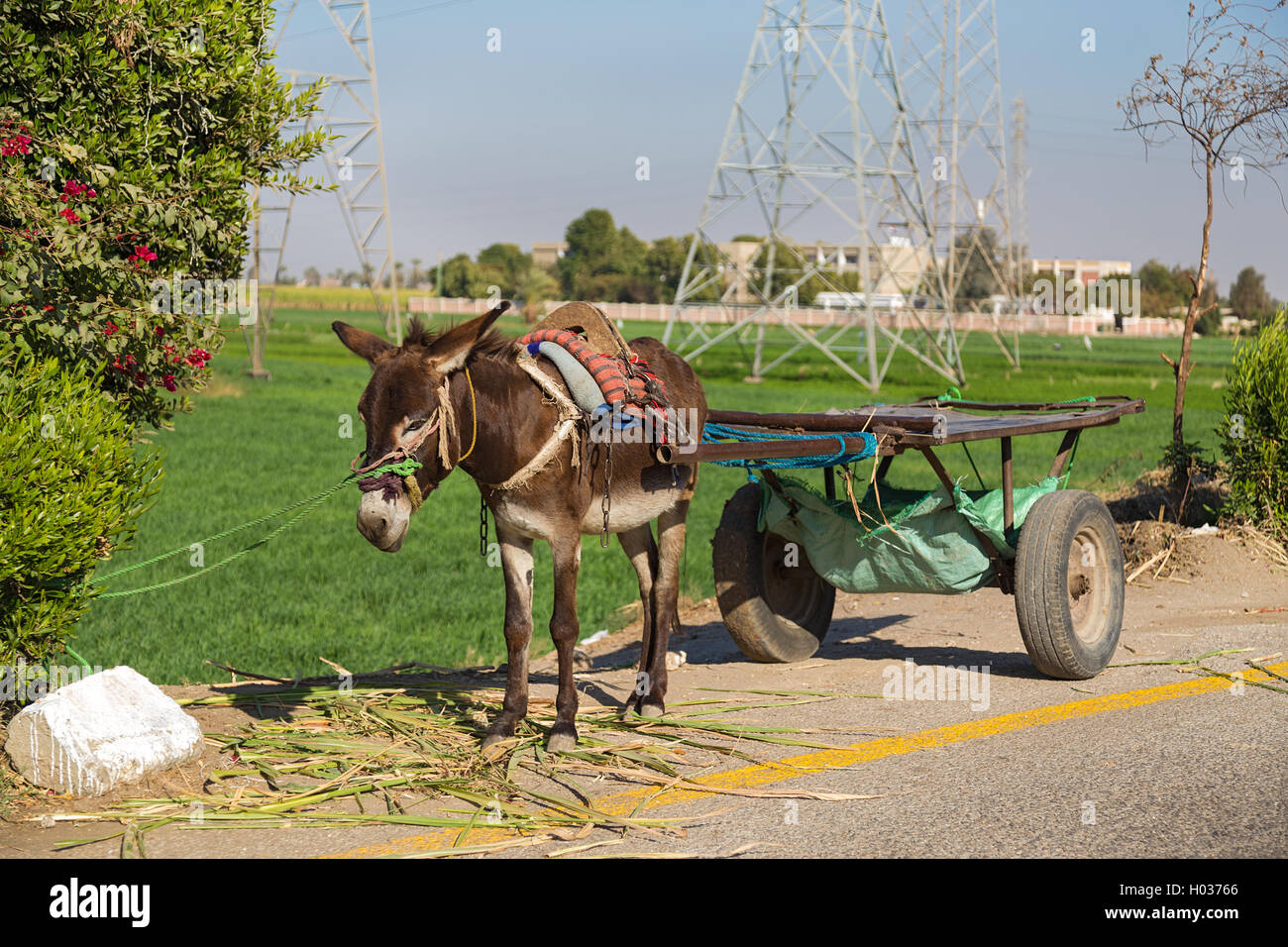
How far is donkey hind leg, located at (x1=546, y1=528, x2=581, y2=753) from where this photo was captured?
6309mm

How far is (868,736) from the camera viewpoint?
6.65 m

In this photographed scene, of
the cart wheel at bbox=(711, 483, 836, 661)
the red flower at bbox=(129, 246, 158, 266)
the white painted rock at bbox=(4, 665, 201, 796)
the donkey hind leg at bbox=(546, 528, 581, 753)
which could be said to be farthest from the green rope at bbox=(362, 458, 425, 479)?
the cart wheel at bbox=(711, 483, 836, 661)

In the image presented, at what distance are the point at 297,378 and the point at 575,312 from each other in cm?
3684

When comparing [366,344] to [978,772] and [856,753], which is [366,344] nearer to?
[856,753]

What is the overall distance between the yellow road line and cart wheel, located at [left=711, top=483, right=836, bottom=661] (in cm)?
189

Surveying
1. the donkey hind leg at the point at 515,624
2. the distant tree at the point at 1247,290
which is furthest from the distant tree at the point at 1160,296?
the donkey hind leg at the point at 515,624

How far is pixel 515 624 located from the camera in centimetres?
646

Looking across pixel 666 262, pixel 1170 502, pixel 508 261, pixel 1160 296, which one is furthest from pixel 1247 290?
pixel 1170 502

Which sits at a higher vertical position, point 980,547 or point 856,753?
point 980,547

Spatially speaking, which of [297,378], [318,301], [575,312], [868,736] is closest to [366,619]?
[575,312]

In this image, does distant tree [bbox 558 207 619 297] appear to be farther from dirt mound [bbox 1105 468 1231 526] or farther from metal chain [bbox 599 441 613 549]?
metal chain [bbox 599 441 613 549]

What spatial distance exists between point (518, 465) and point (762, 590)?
9.45ft

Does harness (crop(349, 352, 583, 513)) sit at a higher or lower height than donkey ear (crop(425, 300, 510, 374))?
lower
